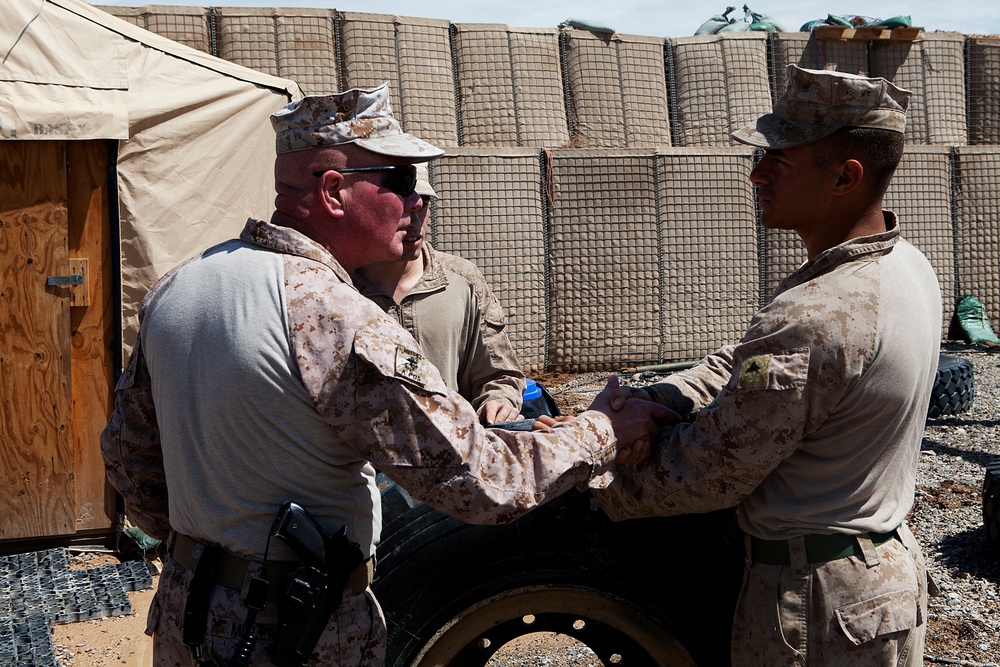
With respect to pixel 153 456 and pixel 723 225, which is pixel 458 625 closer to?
pixel 153 456

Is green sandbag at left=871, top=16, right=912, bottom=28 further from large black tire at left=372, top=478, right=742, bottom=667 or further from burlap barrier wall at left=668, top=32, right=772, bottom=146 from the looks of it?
large black tire at left=372, top=478, right=742, bottom=667

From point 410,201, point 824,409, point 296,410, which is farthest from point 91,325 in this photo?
point 824,409

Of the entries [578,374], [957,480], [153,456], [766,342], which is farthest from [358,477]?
[578,374]

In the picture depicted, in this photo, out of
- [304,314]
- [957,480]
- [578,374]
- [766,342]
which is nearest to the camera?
[304,314]

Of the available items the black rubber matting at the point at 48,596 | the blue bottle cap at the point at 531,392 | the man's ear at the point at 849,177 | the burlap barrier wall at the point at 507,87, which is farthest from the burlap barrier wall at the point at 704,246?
the man's ear at the point at 849,177

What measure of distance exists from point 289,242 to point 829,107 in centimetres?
131

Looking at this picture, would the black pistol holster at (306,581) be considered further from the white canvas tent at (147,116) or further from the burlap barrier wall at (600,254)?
the burlap barrier wall at (600,254)

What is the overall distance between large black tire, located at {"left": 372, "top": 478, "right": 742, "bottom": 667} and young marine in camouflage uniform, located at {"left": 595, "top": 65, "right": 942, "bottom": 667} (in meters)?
0.18

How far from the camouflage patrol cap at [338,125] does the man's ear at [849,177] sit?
39.2 inches

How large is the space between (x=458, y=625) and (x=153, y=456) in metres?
0.89

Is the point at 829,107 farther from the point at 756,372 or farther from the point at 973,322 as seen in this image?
the point at 973,322

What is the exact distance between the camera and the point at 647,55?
9.56 metres

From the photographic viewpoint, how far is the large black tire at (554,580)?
96.6 inches

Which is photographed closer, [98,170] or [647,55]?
[98,170]
